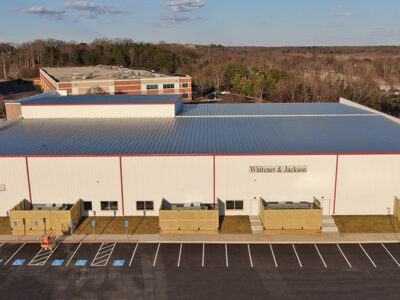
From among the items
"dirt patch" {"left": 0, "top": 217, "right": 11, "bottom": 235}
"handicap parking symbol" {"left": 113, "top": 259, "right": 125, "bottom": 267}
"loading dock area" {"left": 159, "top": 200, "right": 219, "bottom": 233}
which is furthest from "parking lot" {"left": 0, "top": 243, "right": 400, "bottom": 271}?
"dirt patch" {"left": 0, "top": 217, "right": 11, "bottom": 235}

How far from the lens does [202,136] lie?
35188 mm

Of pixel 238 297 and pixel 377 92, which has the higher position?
pixel 377 92

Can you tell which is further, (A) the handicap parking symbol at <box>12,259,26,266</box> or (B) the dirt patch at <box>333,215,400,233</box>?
(B) the dirt patch at <box>333,215,400,233</box>

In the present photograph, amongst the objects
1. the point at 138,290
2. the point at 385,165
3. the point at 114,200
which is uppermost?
the point at 385,165

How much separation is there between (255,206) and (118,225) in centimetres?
1141

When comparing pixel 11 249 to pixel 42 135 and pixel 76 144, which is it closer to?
pixel 76 144

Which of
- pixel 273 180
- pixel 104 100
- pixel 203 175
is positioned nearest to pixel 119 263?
pixel 203 175

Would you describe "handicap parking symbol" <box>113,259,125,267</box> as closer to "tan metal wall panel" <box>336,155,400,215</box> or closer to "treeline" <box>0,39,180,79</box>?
"tan metal wall panel" <box>336,155,400,215</box>

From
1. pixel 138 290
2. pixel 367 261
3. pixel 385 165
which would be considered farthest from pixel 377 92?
pixel 138 290

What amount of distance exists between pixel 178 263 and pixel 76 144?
15.9m

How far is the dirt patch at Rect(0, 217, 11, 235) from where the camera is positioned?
28.4 meters

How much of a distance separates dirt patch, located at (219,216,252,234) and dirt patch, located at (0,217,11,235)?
662 inches

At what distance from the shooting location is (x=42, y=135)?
36.9m

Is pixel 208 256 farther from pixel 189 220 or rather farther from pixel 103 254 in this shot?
pixel 103 254
